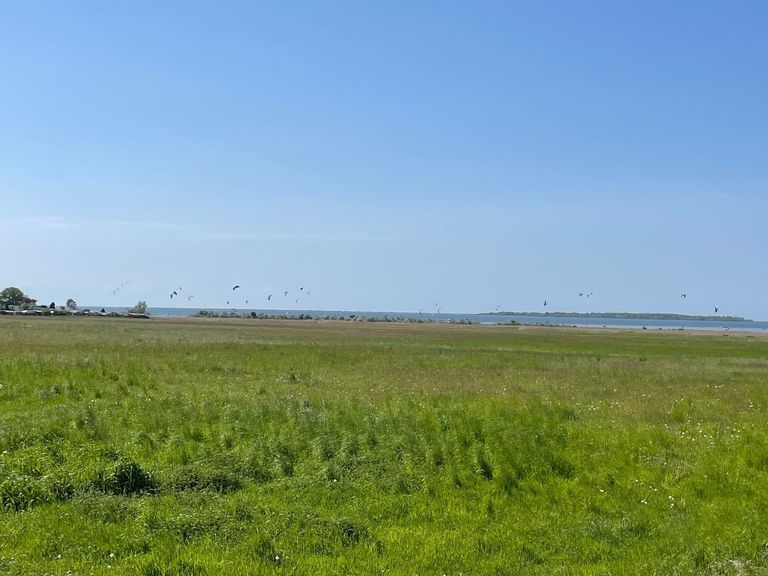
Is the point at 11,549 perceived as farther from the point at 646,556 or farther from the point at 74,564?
the point at 646,556

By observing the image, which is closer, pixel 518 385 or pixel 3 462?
pixel 3 462

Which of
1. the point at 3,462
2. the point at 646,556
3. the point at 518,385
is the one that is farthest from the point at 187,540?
the point at 518,385

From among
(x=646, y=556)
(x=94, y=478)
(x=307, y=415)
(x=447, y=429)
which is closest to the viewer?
(x=646, y=556)

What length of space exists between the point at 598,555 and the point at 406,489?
378 cm

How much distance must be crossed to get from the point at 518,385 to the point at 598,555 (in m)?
20.1

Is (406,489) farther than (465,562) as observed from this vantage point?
Yes

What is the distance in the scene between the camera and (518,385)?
1136 inches

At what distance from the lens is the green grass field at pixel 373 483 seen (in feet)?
28.4

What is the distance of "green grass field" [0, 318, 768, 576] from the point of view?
866cm

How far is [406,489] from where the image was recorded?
11.8m

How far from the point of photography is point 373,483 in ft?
39.3

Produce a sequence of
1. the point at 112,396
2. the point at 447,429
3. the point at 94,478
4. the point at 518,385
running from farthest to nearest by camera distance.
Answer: the point at 518,385 → the point at 112,396 → the point at 447,429 → the point at 94,478

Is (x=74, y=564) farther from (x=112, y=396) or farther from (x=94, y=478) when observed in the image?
(x=112, y=396)

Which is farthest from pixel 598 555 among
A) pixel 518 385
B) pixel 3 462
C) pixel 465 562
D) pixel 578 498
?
pixel 518 385
